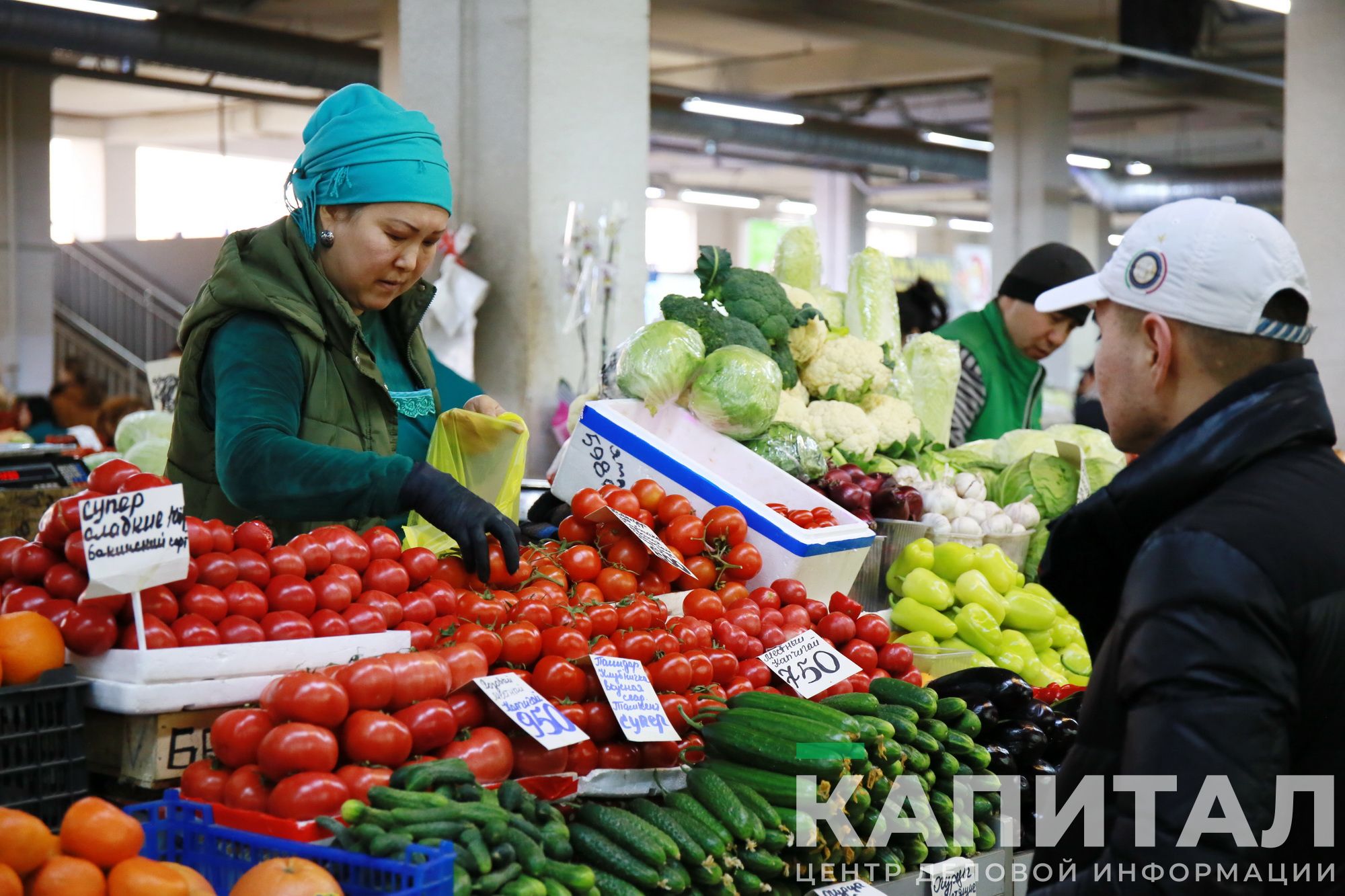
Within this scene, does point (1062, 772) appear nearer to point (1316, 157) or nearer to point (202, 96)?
point (1316, 157)

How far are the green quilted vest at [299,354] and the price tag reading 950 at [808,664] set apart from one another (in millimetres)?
972

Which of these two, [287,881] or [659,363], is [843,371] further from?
[287,881]

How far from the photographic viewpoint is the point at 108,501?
1858 mm

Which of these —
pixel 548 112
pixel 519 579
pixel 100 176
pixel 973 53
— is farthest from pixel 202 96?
pixel 519 579

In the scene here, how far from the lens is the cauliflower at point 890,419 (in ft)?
13.0

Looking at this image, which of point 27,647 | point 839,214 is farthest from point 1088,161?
point 27,647

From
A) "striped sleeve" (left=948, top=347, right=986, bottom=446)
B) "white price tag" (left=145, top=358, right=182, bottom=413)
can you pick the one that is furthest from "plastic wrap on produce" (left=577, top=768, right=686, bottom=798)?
"white price tag" (left=145, top=358, right=182, bottom=413)

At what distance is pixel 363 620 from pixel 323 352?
0.75 metres

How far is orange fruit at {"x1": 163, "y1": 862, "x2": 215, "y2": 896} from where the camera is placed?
1.55m

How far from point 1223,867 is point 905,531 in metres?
2.14

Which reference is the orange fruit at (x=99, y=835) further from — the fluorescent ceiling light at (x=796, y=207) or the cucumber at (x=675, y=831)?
the fluorescent ceiling light at (x=796, y=207)

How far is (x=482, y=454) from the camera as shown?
2.96 m

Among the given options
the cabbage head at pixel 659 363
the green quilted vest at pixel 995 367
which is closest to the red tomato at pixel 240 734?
the cabbage head at pixel 659 363

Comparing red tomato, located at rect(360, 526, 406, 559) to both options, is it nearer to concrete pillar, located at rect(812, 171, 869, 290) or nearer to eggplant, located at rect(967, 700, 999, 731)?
eggplant, located at rect(967, 700, 999, 731)
